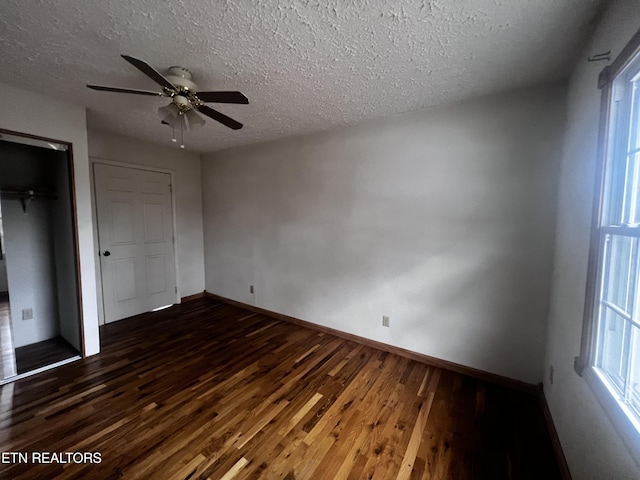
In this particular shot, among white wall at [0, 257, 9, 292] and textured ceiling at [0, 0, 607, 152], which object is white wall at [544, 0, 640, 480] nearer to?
textured ceiling at [0, 0, 607, 152]

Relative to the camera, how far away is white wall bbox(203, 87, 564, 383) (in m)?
2.05

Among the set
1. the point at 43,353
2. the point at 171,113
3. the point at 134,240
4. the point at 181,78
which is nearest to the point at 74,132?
the point at 171,113

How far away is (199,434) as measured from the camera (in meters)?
1.67

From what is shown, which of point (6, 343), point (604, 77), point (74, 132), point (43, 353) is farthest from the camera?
point (43, 353)

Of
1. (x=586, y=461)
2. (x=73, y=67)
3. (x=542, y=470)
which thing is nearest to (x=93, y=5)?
(x=73, y=67)

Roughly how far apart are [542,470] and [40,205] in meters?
4.71

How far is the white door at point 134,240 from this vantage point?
3396 millimetres

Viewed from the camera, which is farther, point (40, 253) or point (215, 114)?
point (40, 253)

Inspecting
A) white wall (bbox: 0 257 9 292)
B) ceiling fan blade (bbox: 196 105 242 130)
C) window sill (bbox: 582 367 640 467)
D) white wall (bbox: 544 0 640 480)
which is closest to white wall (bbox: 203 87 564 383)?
white wall (bbox: 544 0 640 480)

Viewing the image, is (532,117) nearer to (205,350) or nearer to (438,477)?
(438,477)

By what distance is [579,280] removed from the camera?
142 cm

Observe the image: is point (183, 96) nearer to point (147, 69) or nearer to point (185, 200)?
point (147, 69)

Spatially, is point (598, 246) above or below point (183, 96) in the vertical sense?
below

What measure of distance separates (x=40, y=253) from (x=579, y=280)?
15.2 ft
